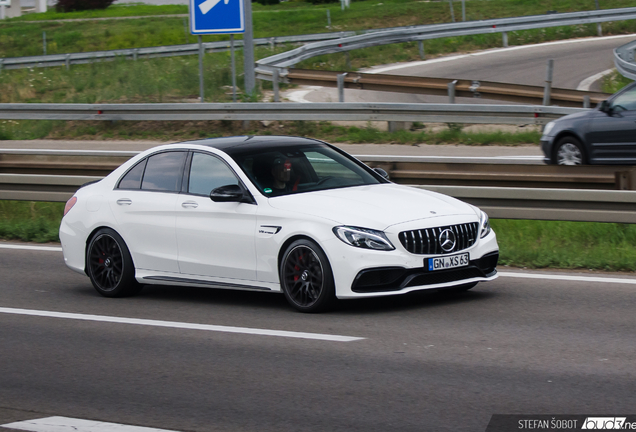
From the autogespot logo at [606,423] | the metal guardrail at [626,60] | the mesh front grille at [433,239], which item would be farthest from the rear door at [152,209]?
the metal guardrail at [626,60]

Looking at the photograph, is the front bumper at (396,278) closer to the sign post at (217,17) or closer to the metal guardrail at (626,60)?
the sign post at (217,17)

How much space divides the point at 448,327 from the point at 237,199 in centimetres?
219

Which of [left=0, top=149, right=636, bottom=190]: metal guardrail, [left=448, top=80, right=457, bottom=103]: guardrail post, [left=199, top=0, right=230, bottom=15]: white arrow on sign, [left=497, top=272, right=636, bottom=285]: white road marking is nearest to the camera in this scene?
[left=497, top=272, right=636, bottom=285]: white road marking

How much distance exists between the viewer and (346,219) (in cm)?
783

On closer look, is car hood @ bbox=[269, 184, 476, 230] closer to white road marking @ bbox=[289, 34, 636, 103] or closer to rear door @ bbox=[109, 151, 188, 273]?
rear door @ bbox=[109, 151, 188, 273]

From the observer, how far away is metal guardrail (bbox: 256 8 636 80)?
30031mm

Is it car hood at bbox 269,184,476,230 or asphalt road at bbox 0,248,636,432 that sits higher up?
car hood at bbox 269,184,476,230

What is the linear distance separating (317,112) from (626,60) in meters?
8.99

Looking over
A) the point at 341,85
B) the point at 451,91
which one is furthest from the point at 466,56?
the point at 451,91

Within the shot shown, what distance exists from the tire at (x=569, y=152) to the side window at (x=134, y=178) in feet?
24.4

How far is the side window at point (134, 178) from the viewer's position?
955 centimetres

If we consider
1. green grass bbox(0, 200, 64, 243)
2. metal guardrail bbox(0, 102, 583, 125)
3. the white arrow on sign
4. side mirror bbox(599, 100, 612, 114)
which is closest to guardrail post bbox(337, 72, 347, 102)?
metal guardrail bbox(0, 102, 583, 125)

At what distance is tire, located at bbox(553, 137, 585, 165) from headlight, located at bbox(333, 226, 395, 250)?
761 centimetres

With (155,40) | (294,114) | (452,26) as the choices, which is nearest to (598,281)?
(294,114)
